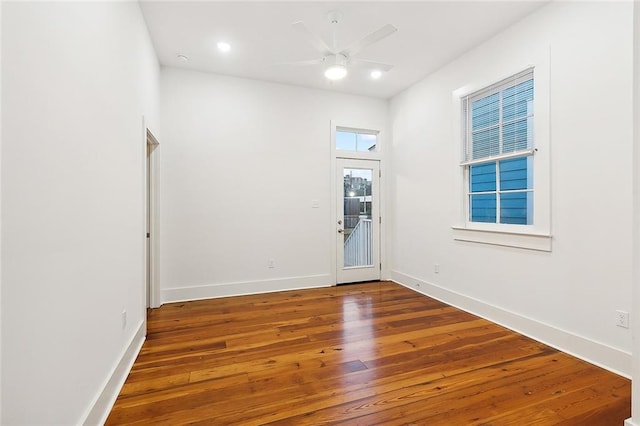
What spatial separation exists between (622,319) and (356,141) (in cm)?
376

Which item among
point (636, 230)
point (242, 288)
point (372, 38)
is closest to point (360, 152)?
A: point (372, 38)

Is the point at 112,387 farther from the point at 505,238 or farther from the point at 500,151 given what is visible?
the point at 500,151

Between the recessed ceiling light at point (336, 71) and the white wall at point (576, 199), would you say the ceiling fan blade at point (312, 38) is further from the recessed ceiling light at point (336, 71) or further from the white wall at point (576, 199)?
the white wall at point (576, 199)

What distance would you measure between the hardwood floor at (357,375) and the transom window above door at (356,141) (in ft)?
8.86

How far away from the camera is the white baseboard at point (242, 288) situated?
391 cm

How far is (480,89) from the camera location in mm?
3381

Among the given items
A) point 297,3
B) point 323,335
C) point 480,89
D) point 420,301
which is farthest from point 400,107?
point 323,335

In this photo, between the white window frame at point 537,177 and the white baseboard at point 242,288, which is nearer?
the white window frame at point 537,177

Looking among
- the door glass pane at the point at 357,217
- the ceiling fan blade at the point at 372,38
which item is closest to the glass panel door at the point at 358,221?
the door glass pane at the point at 357,217

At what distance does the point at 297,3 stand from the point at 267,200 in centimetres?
247

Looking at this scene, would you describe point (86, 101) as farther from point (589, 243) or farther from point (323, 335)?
point (589, 243)

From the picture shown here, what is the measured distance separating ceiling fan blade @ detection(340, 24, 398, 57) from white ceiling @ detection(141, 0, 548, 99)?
0.43m

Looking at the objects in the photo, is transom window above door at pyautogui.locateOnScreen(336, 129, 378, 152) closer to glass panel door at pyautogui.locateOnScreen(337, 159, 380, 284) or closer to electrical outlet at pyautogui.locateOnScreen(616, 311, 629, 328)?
glass panel door at pyautogui.locateOnScreen(337, 159, 380, 284)

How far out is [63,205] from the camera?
1.35 m
